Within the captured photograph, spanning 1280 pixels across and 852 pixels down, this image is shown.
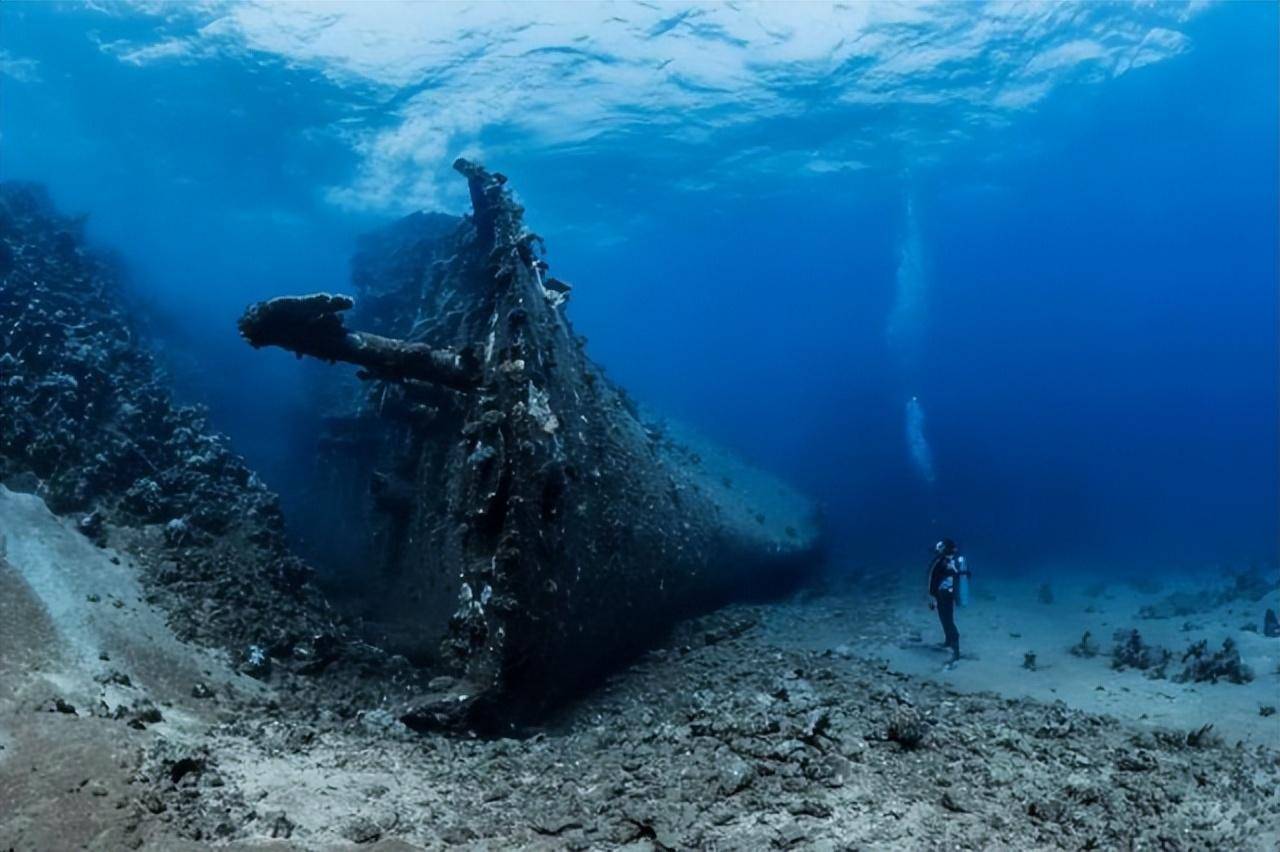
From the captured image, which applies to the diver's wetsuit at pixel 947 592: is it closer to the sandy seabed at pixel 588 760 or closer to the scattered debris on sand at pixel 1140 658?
the scattered debris on sand at pixel 1140 658

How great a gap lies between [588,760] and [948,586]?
22.3ft

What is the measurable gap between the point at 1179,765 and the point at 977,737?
1.37 metres

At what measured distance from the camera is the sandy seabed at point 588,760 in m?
3.80

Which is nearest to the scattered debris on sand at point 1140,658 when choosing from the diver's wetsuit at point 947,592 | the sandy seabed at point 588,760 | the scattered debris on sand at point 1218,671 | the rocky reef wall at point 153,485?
the scattered debris on sand at point 1218,671

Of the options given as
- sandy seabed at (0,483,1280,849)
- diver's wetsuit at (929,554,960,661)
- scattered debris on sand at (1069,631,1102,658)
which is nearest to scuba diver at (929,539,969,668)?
diver's wetsuit at (929,554,960,661)

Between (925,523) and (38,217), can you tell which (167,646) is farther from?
(925,523)

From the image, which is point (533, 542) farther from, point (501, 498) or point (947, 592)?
point (947, 592)

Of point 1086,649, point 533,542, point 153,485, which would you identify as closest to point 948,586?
point 1086,649

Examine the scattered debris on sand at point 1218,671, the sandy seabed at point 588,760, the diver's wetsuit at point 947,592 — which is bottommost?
the sandy seabed at point 588,760

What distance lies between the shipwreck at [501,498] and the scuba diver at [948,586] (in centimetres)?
287

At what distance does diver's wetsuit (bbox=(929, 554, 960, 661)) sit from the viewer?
10.1m

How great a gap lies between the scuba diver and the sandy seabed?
7.89 ft

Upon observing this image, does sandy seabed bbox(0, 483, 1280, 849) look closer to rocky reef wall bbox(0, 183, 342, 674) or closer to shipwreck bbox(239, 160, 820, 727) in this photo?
rocky reef wall bbox(0, 183, 342, 674)

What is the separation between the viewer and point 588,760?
5.25m
